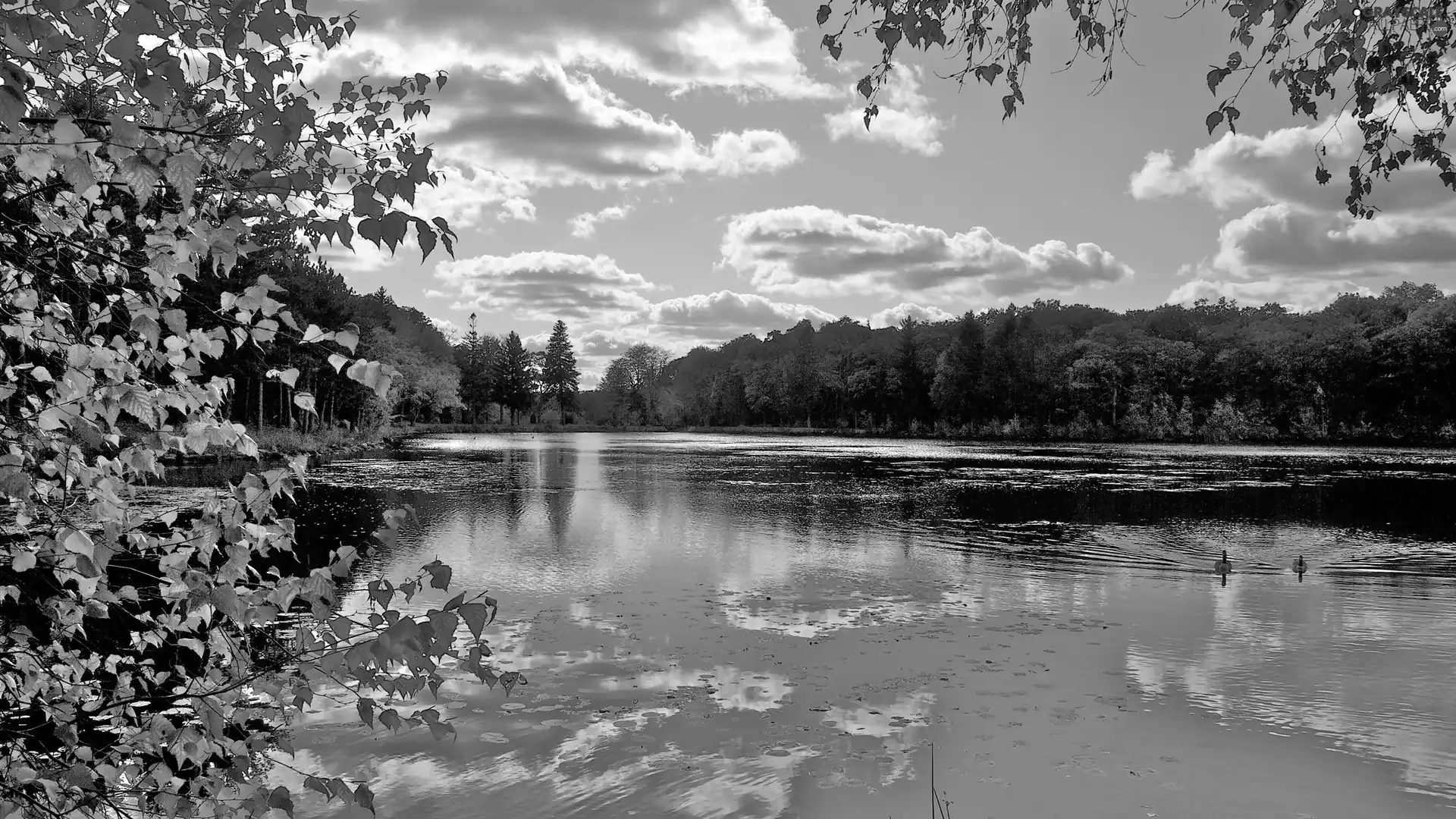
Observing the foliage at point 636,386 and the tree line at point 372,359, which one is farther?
the foliage at point 636,386

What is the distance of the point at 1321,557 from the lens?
19672 mm

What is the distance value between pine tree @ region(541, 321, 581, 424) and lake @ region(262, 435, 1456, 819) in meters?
129

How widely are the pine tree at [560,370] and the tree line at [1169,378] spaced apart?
37.8 metres

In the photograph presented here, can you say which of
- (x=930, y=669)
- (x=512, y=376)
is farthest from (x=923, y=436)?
(x=930, y=669)

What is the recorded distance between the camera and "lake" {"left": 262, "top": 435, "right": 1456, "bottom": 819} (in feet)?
24.6

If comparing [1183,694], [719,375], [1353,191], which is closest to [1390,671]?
[1183,694]

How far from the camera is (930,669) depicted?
1098 cm

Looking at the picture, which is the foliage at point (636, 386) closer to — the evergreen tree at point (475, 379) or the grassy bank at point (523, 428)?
the grassy bank at point (523, 428)

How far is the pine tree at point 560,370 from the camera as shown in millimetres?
155250

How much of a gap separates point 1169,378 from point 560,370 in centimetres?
9794

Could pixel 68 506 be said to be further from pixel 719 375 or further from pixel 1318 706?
pixel 719 375

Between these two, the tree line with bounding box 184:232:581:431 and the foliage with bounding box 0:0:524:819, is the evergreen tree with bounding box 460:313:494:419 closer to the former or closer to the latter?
the tree line with bounding box 184:232:581:431

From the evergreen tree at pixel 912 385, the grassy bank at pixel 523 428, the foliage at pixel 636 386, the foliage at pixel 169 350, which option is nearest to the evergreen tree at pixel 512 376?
the grassy bank at pixel 523 428

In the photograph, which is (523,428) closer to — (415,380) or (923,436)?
(415,380)
